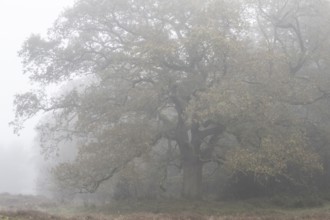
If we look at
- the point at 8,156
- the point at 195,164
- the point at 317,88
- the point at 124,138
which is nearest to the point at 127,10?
the point at 124,138

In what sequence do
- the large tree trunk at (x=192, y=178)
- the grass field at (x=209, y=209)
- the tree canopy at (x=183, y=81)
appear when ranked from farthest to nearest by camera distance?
the large tree trunk at (x=192, y=178), the tree canopy at (x=183, y=81), the grass field at (x=209, y=209)

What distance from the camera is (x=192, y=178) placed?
2711cm

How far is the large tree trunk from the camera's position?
2688cm

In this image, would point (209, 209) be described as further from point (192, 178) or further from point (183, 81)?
point (183, 81)

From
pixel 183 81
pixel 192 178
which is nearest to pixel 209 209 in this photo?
pixel 192 178

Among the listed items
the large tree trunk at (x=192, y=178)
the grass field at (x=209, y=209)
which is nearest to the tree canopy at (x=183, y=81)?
the large tree trunk at (x=192, y=178)

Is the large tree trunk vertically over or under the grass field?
over

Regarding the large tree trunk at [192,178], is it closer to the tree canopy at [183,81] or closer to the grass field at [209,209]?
the tree canopy at [183,81]

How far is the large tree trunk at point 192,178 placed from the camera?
88.2 ft

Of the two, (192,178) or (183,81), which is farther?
(192,178)

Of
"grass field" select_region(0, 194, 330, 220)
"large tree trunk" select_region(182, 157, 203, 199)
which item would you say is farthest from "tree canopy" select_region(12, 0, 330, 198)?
"grass field" select_region(0, 194, 330, 220)

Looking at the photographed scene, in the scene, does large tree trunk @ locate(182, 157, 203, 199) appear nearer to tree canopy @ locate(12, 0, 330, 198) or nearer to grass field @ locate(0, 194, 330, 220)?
tree canopy @ locate(12, 0, 330, 198)

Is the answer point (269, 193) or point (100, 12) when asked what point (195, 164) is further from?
point (100, 12)

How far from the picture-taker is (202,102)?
22266 mm
